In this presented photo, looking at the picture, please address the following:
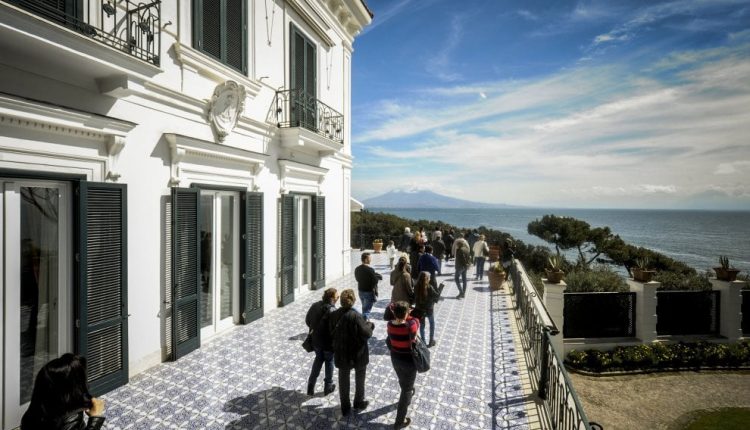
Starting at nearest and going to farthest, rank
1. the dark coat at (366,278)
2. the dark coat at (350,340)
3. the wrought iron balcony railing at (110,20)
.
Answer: the wrought iron balcony railing at (110,20) → the dark coat at (350,340) → the dark coat at (366,278)

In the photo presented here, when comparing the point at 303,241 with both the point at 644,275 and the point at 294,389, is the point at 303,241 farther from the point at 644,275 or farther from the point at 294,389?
the point at 644,275

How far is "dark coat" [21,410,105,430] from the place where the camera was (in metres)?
2.74

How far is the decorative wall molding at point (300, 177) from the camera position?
366 inches

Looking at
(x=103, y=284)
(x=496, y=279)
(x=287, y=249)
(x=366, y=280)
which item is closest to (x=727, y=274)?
(x=496, y=279)

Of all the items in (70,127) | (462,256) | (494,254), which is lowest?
(494,254)

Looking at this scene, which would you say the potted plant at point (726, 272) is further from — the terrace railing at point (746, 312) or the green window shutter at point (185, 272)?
the green window shutter at point (185, 272)

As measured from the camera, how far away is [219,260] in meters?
7.45

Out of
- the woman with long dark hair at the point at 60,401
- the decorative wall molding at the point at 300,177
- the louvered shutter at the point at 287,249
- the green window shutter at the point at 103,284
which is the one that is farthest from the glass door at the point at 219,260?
the woman with long dark hair at the point at 60,401

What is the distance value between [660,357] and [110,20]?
14.1 meters

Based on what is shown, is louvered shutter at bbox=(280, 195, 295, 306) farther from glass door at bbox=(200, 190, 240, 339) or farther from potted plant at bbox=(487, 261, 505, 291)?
potted plant at bbox=(487, 261, 505, 291)

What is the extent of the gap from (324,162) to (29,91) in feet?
25.8

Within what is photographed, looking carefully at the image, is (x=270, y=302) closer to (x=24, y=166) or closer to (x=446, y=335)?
(x=446, y=335)

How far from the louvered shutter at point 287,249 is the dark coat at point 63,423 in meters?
6.34

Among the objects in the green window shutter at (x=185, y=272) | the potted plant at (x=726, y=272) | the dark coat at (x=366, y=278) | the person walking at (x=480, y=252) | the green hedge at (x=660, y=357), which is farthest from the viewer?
the person walking at (x=480, y=252)
